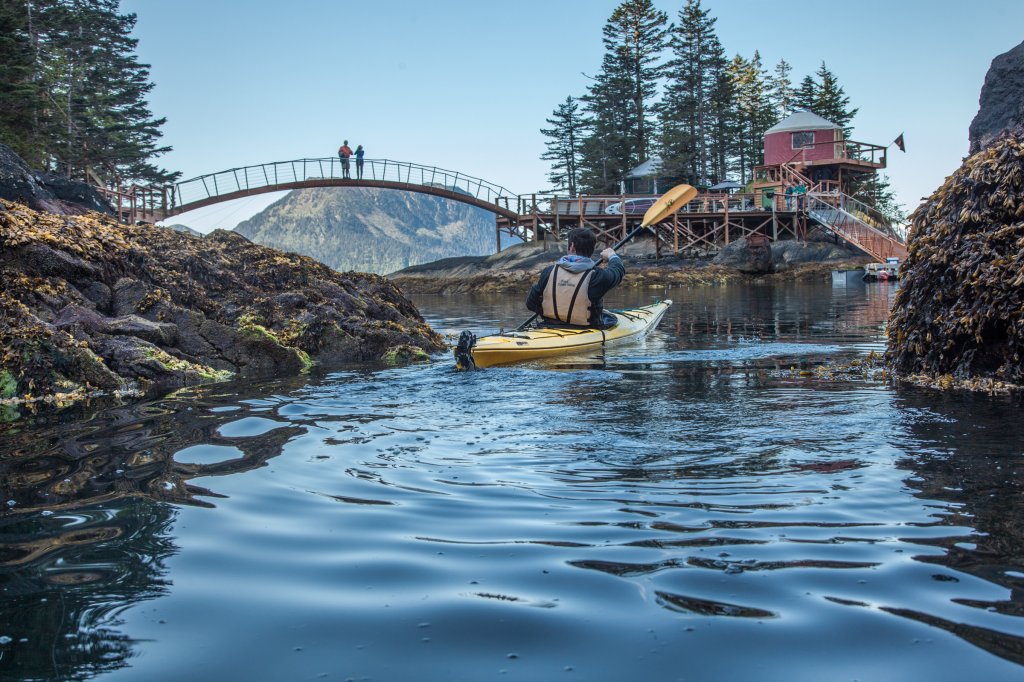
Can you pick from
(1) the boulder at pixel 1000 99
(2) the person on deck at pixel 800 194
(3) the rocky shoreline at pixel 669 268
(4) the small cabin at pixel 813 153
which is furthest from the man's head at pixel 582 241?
(4) the small cabin at pixel 813 153

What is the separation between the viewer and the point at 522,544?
9.78ft

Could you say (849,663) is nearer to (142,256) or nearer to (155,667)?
(155,667)

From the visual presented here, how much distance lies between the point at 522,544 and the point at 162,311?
7.22 m

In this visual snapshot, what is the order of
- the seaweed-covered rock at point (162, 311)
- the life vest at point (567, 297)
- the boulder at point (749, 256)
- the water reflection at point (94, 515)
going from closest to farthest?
the water reflection at point (94, 515) < the seaweed-covered rock at point (162, 311) < the life vest at point (567, 297) < the boulder at point (749, 256)

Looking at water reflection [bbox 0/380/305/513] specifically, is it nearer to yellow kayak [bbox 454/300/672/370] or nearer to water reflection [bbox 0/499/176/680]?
water reflection [bbox 0/499/176/680]

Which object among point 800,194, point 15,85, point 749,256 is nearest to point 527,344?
point 15,85

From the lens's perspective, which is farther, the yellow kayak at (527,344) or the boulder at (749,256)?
the boulder at (749,256)

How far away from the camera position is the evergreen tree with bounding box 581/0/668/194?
2212 inches

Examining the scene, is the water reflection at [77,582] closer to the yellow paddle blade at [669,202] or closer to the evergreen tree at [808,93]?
the yellow paddle blade at [669,202]

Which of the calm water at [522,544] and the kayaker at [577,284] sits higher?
the kayaker at [577,284]

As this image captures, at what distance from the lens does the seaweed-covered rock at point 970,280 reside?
639cm

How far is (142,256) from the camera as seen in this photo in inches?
379

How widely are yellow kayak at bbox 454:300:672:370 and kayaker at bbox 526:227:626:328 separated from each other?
186mm

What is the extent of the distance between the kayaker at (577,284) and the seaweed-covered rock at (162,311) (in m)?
1.92
